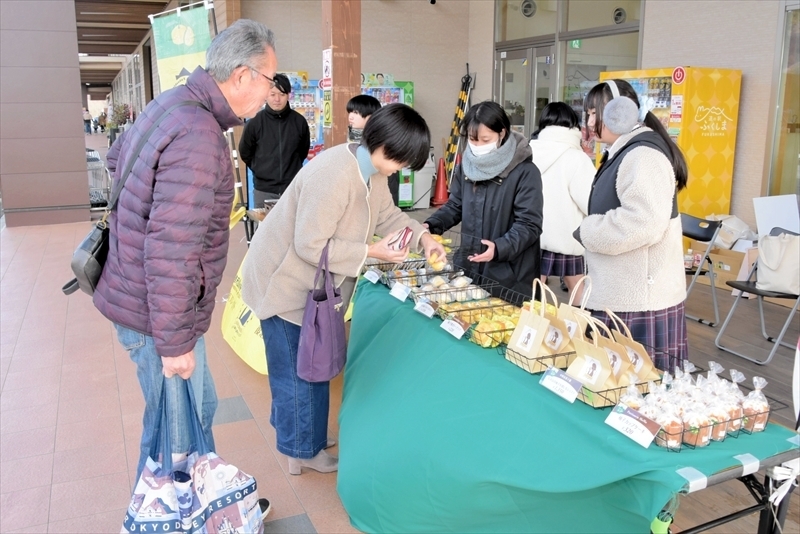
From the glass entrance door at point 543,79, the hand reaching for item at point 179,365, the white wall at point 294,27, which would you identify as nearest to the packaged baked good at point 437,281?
the hand reaching for item at point 179,365

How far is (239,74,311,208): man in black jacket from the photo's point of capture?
17.8ft

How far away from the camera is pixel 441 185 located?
35.0 ft

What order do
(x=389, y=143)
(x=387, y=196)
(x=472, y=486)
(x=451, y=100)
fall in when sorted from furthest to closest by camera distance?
(x=451, y=100) → (x=387, y=196) → (x=389, y=143) → (x=472, y=486)

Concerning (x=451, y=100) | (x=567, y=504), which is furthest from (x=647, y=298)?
(x=451, y=100)

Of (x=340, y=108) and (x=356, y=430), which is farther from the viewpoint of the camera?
(x=340, y=108)

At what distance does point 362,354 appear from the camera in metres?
2.71

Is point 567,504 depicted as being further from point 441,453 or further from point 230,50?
point 230,50

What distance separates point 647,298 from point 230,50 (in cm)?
162

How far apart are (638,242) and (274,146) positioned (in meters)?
3.77

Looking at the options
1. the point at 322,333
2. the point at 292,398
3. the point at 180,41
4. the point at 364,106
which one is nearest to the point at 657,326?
the point at 322,333

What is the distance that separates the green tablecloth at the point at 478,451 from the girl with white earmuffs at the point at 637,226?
653mm

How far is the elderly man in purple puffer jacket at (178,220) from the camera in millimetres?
1771

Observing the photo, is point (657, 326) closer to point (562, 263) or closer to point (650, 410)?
point (650, 410)

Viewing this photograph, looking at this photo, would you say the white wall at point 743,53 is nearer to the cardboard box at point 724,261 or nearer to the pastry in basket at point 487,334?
the cardboard box at point 724,261
